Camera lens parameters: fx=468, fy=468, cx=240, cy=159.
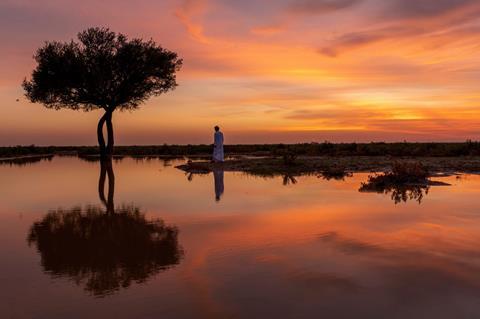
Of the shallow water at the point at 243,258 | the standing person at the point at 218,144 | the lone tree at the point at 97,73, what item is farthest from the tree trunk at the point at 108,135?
the shallow water at the point at 243,258

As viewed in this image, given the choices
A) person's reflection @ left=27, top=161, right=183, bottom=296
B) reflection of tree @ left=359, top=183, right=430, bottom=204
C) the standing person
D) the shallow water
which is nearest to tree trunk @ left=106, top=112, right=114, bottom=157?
the standing person

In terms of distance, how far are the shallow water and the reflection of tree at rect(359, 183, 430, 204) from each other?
423 mm

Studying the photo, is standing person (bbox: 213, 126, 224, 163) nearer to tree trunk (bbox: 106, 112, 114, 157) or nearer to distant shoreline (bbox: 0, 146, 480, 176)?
distant shoreline (bbox: 0, 146, 480, 176)

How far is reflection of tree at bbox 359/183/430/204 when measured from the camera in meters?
13.1

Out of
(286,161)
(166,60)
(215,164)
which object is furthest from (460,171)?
(166,60)

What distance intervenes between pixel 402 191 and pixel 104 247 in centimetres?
1038

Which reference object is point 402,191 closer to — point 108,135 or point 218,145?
point 218,145

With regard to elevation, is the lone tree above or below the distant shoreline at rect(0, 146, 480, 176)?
above

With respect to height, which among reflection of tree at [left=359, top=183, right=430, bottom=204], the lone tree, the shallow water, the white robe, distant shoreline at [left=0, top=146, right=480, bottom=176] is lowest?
the shallow water

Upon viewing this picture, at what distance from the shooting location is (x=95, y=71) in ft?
131

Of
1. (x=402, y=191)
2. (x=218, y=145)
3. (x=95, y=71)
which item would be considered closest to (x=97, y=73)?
(x=95, y=71)

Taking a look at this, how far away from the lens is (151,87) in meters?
43.2

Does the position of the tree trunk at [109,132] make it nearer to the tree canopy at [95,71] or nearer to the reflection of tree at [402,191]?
the tree canopy at [95,71]

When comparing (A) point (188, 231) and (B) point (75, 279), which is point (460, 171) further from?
(B) point (75, 279)
